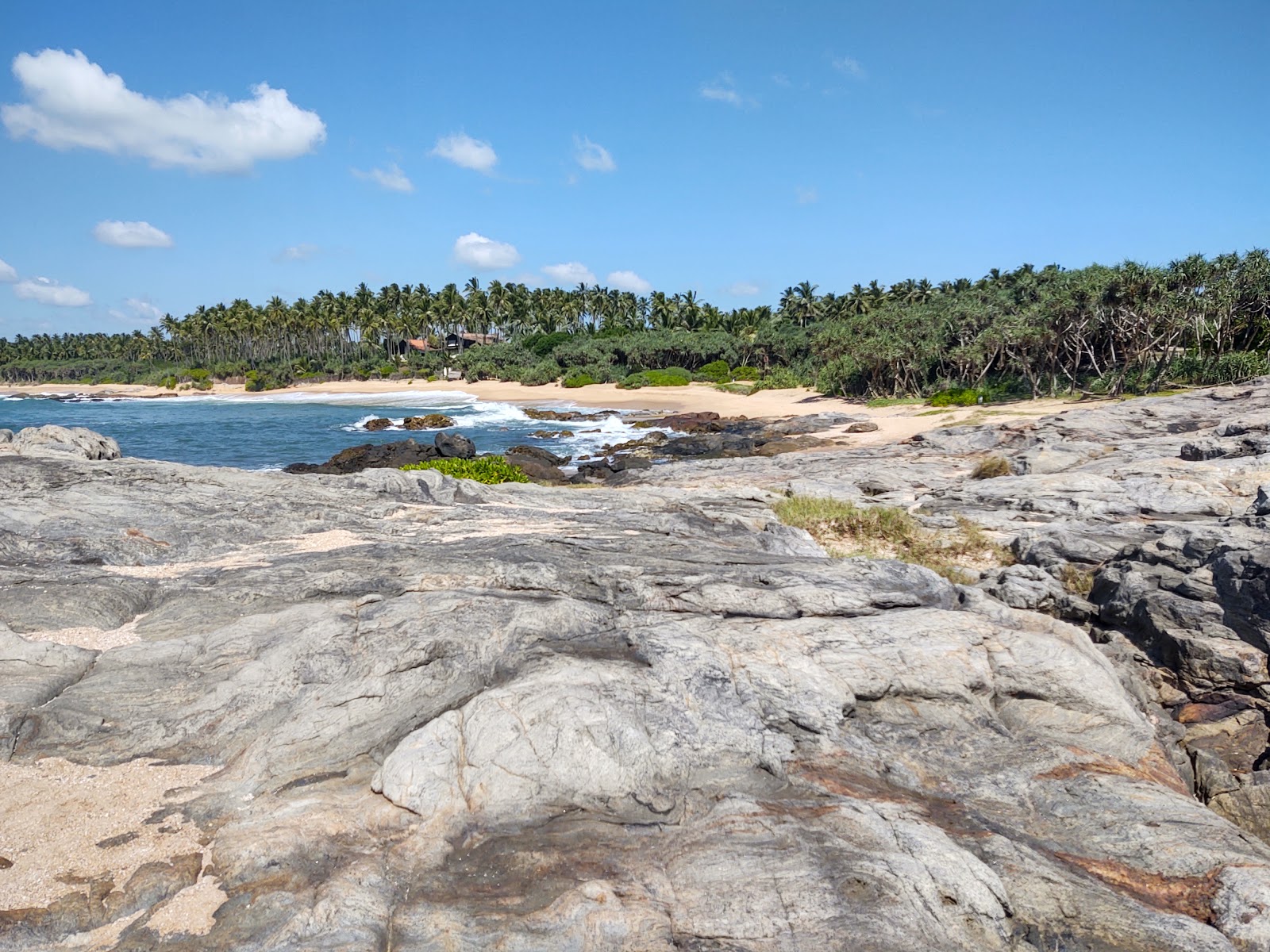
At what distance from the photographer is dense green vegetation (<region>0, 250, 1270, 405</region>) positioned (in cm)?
5709

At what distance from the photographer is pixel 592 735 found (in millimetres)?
7582

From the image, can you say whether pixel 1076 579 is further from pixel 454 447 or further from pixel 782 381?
pixel 782 381

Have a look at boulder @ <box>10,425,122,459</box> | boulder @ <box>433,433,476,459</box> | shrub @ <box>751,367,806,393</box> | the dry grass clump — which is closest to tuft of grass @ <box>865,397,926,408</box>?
shrub @ <box>751,367,806,393</box>

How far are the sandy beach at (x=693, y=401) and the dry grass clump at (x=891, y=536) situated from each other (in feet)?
97.5

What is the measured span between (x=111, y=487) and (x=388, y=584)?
569 cm

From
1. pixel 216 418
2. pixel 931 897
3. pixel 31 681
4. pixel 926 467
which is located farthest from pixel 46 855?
pixel 216 418

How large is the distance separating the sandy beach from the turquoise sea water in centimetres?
503

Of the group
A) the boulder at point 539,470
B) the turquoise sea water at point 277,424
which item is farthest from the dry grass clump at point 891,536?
the turquoise sea water at point 277,424

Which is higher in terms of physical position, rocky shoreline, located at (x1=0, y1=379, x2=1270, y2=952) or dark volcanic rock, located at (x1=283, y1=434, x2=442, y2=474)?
rocky shoreline, located at (x1=0, y1=379, x2=1270, y2=952)

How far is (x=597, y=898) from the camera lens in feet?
19.4

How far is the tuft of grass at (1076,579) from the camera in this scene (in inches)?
554

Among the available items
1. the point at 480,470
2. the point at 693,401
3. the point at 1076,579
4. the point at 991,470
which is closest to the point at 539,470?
the point at 480,470

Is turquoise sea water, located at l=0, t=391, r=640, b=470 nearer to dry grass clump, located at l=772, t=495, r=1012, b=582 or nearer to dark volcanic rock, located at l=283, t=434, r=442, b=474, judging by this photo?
dark volcanic rock, located at l=283, t=434, r=442, b=474

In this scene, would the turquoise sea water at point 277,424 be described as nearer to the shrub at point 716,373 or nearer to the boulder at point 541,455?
the boulder at point 541,455
